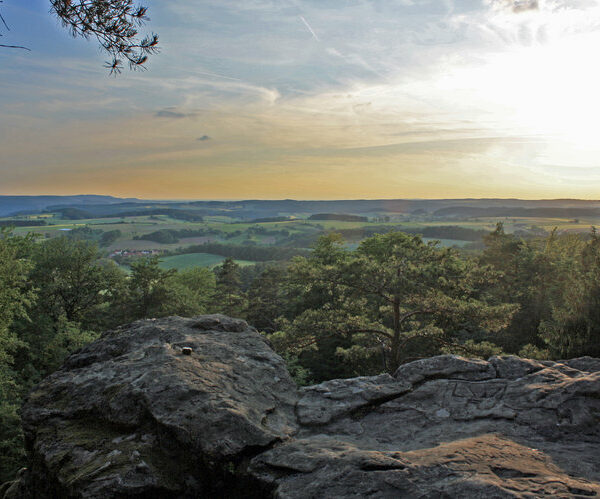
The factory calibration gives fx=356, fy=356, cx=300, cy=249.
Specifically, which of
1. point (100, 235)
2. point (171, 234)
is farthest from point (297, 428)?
point (171, 234)

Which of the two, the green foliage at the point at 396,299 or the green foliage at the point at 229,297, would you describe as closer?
the green foliage at the point at 396,299

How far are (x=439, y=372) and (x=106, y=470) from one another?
6.56 meters

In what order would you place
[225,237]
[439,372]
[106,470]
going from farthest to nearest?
[225,237]
[439,372]
[106,470]

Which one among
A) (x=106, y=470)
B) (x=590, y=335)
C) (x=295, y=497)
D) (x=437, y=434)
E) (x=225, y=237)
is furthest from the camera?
(x=225, y=237)

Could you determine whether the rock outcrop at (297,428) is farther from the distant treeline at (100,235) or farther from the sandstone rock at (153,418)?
the distant treeline at (100,235)

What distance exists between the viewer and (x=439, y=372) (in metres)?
7.93

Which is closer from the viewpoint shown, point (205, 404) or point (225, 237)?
point (205, 404)

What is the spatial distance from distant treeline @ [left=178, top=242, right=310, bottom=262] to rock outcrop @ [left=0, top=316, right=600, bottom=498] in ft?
358

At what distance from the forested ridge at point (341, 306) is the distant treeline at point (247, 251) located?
253 feet

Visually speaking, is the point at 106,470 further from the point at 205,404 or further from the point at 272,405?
the point at 272,405

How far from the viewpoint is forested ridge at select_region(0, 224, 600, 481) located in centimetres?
1641

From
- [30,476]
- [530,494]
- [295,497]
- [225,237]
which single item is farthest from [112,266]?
[225,237]

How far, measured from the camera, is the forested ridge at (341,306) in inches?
646

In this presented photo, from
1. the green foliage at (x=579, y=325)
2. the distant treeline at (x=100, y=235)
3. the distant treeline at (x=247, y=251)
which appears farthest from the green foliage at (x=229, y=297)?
the distant treeline at (x=100, y=235)
